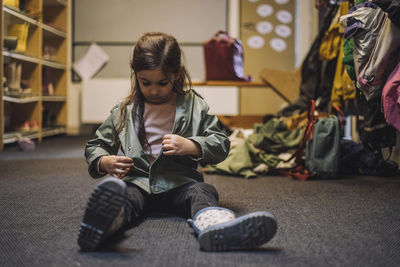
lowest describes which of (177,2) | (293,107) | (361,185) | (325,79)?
(361,185)

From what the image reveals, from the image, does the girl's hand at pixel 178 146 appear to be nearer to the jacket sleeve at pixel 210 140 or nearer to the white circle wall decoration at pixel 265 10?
→ the jacket sleeve at pixel 210 140

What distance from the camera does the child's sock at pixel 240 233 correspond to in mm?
825

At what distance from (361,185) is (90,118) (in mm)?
3216

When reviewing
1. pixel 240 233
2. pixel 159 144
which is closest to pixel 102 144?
pixel 159 144

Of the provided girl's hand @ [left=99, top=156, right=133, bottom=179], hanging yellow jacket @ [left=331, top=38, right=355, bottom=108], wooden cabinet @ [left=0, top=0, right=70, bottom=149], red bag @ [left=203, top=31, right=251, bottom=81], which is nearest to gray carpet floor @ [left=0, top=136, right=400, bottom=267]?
girl's hand @ [left=99, top=156, right=133, bottom=179]

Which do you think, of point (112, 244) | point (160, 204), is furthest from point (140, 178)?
point (112, 244)

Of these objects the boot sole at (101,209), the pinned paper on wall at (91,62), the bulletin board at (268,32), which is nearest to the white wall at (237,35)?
Answer: the bulletin board at (268,32)

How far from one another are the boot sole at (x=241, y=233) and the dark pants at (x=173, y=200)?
156 mm

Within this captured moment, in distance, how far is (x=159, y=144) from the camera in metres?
1.19

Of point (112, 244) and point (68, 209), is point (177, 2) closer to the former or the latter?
point (68, 209)

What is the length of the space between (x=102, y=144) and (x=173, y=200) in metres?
0.26

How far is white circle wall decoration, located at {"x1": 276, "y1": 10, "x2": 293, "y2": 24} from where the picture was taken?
4.39 metres

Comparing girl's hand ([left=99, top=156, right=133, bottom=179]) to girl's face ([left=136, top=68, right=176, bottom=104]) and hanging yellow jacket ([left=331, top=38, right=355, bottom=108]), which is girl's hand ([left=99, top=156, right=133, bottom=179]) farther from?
hanging yellow jacket ([left=331, top=38, right=355, bottom=108])

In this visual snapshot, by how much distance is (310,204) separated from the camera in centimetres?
137
